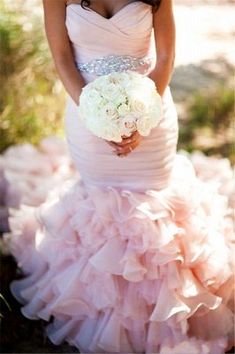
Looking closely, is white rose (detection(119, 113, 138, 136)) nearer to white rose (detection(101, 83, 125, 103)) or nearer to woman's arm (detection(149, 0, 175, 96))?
white rose (detection(101, 83, 125, 103))

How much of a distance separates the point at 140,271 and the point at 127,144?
594mm

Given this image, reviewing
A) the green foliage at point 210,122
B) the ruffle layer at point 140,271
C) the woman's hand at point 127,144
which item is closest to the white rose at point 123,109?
the woman's hand at point 127,144

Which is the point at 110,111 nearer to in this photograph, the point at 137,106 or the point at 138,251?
the point at 137,106

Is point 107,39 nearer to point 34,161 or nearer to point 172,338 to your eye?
point 172,338

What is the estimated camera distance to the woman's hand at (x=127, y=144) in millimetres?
2527

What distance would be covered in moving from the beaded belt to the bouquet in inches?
7.2

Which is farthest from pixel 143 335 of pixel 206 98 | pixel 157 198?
pixel 206 98

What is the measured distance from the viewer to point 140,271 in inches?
111

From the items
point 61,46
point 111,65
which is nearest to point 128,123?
point 111,65

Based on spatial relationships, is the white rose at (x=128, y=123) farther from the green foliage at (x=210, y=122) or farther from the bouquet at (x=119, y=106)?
the green foliage at (x=210, y=122)

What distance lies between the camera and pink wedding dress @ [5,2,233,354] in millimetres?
2830

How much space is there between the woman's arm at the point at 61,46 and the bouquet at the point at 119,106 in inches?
7.2

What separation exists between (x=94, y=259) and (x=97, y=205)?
23 cm

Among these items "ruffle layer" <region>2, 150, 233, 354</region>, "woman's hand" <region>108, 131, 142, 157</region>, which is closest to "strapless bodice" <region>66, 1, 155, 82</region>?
"woman's hand" <region>108, 131, 142, 157</region>
